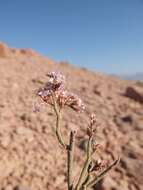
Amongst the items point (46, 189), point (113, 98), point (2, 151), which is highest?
point (113, 98)

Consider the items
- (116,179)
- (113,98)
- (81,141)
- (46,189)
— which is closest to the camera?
(46,189)

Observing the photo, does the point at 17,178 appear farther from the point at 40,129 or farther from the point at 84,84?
the point at 84,84

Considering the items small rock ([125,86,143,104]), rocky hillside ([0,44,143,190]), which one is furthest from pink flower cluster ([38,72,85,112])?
small rock ([125,86,143,104])

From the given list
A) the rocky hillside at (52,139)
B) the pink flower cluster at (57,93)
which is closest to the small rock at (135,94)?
the rocky hillside at (52,139)

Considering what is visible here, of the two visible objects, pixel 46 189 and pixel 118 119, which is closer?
pixel 46 189

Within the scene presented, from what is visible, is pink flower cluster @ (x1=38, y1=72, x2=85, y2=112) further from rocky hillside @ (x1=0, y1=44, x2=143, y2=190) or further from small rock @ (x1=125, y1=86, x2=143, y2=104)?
small rock @ (x1=125, y1=86, x2=143, y2=104)

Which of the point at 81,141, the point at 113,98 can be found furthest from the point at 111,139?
the point at 113,98

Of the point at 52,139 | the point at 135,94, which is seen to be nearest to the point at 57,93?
the point at 52,139
